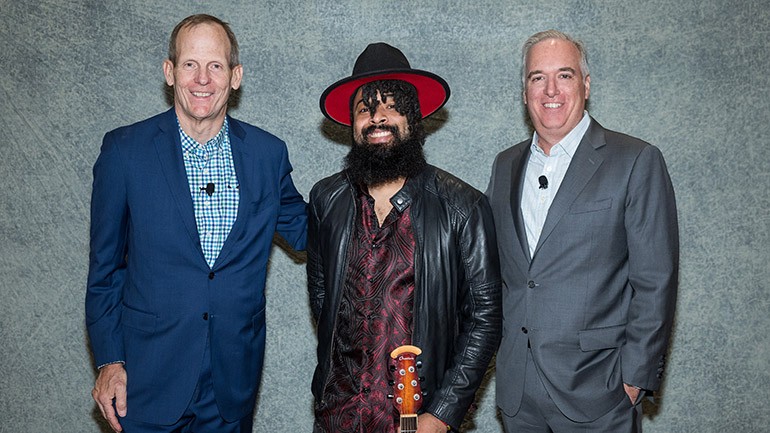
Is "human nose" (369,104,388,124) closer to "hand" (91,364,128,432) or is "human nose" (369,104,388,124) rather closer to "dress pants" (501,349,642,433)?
"dress pants" (501,349,642,433)

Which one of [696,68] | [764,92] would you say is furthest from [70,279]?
[764,92]

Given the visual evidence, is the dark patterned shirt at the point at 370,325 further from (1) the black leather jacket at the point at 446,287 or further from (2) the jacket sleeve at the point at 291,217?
(2) the jacket sleeve at the point at 291,217

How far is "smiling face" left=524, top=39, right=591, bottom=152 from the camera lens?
2.80 metres

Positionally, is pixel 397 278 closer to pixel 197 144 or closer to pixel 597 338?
pixel 597 338

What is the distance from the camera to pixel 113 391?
8.91 ft

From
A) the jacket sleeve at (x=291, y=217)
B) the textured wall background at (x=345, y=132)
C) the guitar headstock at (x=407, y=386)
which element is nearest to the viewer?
the guitar headstock at (x=407, y=386)

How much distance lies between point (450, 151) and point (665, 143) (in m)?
1.19

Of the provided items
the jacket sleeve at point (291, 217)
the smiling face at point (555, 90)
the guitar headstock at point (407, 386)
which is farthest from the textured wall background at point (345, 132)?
the guitar headstock at point (407, 386)

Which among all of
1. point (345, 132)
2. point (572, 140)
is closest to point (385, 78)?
point (572, 140)

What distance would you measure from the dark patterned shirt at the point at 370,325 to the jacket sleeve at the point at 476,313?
20 centimetres

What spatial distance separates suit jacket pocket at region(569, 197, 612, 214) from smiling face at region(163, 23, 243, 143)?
4.57ft

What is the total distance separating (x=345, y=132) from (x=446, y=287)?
1783 millimetres

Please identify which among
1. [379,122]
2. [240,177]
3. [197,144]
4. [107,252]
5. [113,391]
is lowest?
[113,391]

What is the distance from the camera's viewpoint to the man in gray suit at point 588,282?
259 cm
